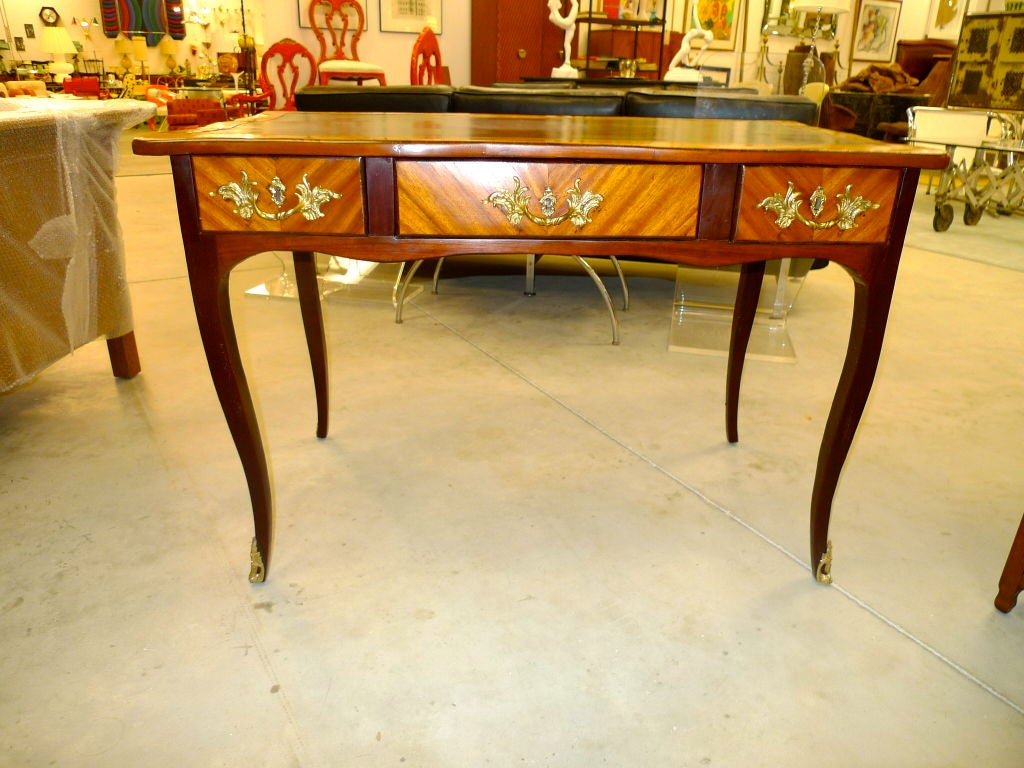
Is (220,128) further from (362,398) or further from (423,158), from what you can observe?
(362,398)

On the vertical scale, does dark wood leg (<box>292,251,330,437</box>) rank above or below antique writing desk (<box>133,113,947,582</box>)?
below

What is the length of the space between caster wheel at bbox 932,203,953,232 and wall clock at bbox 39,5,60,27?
1441 centimetres

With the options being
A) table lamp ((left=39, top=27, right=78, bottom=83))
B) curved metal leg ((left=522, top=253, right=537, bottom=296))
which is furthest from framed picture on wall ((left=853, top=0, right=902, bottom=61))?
table lamp ((left=39, top=27, right=78, bottom=83))

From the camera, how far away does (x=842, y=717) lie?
96 centimetres

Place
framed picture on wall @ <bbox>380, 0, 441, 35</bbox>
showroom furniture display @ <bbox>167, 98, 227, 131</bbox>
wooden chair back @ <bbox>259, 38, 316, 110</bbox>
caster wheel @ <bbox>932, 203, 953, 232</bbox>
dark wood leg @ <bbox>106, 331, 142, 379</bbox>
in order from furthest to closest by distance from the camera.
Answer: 1. showroom furniture display @ <bbox>167, 98, 227, 131</bbox>
2. framed picture on wall @ <bbox>380, 0, 441, 35</bbox>
3. wooden chair back @ <bbox>259, 38, 316, 110</bbox>
4. caster wheel @ <bbox>932, 203, 953, 232</bbox>
5. dark wood leg @ <bbox>106, 331, 142, 379</bbox>

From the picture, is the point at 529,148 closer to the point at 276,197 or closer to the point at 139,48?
the point at 276,197

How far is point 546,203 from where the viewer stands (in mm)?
961

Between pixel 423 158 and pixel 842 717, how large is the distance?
3.06 ft

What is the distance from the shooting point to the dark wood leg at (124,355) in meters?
1.94

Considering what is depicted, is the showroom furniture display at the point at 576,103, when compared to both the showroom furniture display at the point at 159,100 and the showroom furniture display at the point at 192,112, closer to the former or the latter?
the showroom furniture display at the point at 192,112

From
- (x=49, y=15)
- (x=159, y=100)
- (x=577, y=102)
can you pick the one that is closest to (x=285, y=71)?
(x=159, y=100)

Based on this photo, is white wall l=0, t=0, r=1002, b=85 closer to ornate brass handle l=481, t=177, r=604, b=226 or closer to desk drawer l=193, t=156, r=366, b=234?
ornate brass handle l=481, t=177, r=604, b=226

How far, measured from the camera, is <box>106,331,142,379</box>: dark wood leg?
194 cm

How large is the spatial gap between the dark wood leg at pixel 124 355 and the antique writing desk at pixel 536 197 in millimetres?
1106
